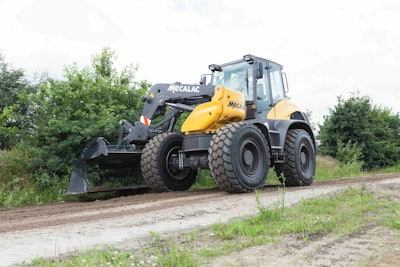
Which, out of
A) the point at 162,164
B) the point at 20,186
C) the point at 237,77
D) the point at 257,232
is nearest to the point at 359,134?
the point at 237,77

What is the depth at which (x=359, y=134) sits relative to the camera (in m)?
27.2

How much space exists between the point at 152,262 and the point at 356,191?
185 inches

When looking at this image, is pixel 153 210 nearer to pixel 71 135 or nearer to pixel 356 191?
pixel 356 191

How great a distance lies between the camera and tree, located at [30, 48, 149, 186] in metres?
9.57

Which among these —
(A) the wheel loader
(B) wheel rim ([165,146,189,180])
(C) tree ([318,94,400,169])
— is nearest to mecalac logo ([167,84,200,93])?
(A) the wheel loader

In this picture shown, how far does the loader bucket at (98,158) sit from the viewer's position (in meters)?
8.54

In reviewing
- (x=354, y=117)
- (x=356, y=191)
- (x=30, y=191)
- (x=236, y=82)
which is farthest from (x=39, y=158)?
(x=354, y=117)

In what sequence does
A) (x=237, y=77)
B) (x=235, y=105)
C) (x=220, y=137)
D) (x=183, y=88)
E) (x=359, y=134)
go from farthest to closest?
1. (x=359, y=134)
2. (x=237, y=77)
3. (x=183, y=88)
4. (x=235, y=105)
5. (x=220, y=137)

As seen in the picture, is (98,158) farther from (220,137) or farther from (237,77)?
(237,77)

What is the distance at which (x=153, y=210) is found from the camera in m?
5.79

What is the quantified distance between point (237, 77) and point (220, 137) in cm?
247

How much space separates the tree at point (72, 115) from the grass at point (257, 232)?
18.8ft

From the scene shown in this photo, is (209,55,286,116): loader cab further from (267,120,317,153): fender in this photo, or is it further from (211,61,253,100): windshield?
(267,120,317,153): fender

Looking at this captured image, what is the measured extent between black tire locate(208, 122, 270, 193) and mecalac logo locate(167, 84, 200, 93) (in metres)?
1.70
